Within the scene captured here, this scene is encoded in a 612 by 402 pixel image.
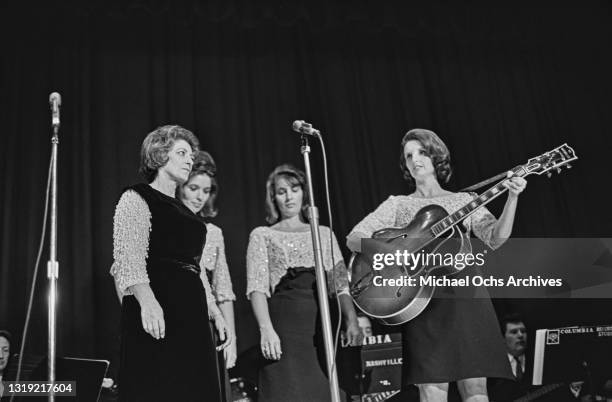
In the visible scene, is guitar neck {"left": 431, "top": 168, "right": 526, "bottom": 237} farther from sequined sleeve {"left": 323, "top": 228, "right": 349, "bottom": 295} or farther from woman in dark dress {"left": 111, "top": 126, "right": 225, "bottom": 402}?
woman in dark dress {"left": 111, "top": 126, "right": 225, "bottom": 402}

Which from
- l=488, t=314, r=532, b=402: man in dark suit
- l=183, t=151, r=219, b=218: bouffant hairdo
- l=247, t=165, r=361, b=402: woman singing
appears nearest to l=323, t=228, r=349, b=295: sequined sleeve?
l=247, t=165, r=361, b=402: woman singing

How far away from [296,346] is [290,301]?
228 mm

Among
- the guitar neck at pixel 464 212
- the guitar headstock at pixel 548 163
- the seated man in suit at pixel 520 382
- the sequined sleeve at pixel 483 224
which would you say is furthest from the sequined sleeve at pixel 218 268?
the guitar headstock at pixel 548 163

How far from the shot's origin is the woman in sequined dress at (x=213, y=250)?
11.1ft

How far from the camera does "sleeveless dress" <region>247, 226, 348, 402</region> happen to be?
3455mm

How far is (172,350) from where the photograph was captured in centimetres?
271

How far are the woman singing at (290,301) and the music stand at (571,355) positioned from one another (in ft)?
3.25

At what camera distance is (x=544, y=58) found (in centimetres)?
527

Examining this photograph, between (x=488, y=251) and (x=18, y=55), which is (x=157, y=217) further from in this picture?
(x=18, y=55)

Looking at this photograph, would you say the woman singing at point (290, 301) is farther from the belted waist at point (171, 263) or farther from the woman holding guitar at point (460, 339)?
the belted waist at point (171, 263)

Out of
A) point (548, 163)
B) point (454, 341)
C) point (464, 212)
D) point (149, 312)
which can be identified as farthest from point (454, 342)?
point (149, 312)

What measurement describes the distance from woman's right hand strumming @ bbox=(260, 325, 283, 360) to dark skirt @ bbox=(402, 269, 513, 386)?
610 millimetres

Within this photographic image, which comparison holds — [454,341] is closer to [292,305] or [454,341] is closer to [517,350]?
[292,305]

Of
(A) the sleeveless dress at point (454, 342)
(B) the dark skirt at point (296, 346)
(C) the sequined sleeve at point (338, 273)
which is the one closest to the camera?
(A) the sleeveless dress at point (454, 342)
